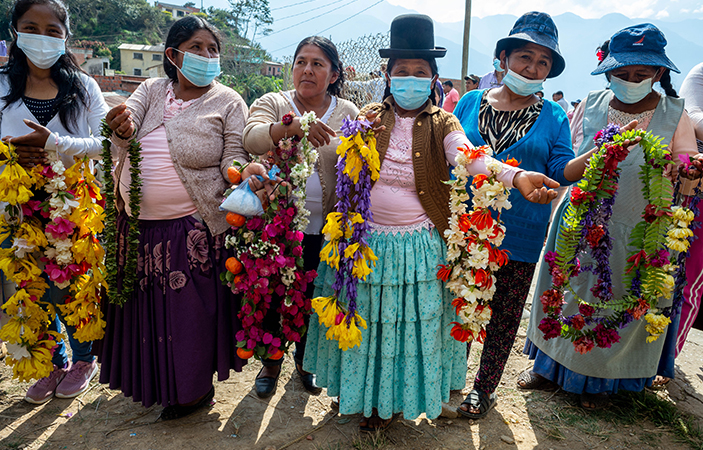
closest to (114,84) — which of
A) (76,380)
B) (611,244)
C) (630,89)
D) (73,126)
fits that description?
(73,126)

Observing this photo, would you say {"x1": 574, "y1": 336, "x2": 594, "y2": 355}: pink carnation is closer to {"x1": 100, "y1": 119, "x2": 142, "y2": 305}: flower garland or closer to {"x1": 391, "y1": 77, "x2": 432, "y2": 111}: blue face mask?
{"x1": 391, "y1": 77, "x2": 432, "y2": 111}: blue face mask

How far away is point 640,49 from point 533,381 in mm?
2583

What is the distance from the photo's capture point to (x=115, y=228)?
2.90 m

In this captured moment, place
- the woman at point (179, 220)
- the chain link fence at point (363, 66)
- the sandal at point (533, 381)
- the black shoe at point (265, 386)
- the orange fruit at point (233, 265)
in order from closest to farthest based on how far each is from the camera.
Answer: the orange fruit at point (233, 265) → the woman at point (179, 220) → the black shoe at point (265, 386) → the sandal at point (533, 381) → the chain link fence at point (363, 66)

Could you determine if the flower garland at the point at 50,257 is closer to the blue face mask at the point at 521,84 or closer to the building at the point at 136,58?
the blue face mask at the point at 521,84

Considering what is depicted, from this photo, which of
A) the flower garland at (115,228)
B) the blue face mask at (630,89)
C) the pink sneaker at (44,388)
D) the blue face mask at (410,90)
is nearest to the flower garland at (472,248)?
the blue face mask at (410,90)

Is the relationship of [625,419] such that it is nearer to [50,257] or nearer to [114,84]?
[50,257]

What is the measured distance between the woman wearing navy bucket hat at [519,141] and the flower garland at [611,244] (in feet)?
0.57

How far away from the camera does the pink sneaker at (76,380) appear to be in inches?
133

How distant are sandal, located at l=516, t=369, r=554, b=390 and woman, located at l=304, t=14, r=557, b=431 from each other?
1289mm

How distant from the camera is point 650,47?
2904mm

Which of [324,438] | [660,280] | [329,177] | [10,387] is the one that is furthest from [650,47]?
[10,387]

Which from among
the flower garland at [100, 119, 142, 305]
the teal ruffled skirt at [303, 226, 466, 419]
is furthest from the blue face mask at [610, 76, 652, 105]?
the flower garland at [100, 119, 142, 305]

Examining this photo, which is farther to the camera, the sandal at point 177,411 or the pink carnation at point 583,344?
the sandal at point 177,411
